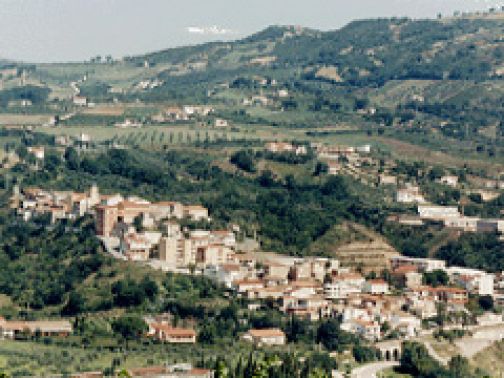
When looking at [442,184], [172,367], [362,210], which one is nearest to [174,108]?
[442,184]

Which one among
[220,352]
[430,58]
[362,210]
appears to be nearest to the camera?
[220,352]

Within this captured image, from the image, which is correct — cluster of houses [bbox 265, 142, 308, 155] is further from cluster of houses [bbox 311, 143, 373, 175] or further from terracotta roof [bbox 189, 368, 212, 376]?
terracotta roof [bbox 189, 368, 212, 376]

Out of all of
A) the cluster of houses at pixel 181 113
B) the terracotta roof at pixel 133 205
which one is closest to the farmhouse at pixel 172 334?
the terracotta roof at pixel 133 205

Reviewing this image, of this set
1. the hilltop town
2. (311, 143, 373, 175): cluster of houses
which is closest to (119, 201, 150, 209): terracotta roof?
the hilltop town

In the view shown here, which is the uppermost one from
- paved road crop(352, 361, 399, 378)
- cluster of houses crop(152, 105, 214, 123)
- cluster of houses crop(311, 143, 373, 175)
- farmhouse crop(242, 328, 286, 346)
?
cluster of houses crop(152, 105, 214, 123)

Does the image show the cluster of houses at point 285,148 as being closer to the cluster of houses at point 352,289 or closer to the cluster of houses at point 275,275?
the cluster of houses at point 275,275

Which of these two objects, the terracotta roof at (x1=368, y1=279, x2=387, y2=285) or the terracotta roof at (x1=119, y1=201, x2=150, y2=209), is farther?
the terracotta roof at (x1=119, y1=201, x2=150, y2=209)

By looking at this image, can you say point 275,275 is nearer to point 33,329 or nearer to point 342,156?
point 33,329

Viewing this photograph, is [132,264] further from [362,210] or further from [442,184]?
[442,184]
